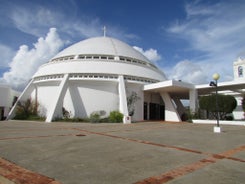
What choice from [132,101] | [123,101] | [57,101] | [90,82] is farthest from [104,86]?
[57,101]

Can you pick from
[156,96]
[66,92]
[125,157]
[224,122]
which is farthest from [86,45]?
[125,157]

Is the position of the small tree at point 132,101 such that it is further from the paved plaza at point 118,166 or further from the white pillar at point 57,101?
the paved plaza at point 118,166

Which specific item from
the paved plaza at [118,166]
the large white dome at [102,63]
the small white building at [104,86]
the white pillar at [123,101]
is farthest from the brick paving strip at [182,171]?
the large white dome at [102,63]

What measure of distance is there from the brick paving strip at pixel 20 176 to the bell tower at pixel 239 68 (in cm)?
2923

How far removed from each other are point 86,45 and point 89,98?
36.0ft

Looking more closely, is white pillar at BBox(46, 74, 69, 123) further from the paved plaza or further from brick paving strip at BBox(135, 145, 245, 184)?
brick paving strip at BBox(135, 145, 245, 184)

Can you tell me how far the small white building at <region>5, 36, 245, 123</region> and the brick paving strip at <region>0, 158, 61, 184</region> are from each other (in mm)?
17180

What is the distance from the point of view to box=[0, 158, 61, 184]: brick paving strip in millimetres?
3586

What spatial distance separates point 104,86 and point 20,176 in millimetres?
21128

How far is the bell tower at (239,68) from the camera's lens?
85.9 ft

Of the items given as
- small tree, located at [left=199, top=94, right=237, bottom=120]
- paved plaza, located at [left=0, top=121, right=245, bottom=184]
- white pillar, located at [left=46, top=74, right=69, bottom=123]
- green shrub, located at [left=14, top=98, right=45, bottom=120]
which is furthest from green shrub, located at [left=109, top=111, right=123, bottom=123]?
paved plaza, located at [left=0, top=121, right=245, bottom=184]

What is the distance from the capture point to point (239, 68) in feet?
88.1

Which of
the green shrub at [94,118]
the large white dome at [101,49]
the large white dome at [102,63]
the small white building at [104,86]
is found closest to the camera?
the green shrub at [94,118]

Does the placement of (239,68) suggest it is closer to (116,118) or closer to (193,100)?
(193,100)
